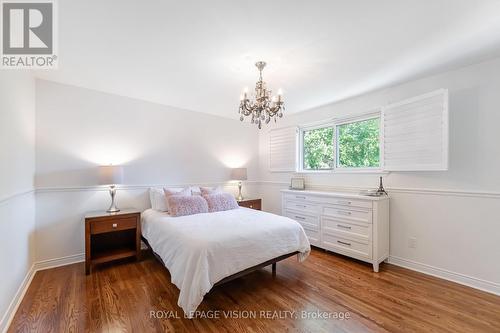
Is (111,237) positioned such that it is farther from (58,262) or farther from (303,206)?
(303,206)

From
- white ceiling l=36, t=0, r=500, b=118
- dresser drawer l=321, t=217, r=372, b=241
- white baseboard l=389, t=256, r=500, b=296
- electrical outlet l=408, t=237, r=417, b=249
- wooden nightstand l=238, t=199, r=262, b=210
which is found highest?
white ceiling l=36, t=0, r=500, b=118

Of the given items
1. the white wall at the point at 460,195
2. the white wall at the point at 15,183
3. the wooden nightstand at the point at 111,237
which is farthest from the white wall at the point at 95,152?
the white wall at the point at 460,195

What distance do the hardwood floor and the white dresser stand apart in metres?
0.26

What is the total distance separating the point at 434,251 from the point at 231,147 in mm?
3512

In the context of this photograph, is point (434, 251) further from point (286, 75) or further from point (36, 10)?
point (36, 10)

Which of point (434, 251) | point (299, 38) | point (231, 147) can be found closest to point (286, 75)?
point (299, 38)

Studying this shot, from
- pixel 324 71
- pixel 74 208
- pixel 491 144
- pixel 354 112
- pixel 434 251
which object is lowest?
pixel 434 251

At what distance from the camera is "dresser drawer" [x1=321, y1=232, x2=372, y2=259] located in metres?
2.85

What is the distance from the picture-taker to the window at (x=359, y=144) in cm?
330

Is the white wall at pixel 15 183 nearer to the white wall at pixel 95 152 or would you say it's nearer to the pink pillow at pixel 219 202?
the white wall at pixel 95 152

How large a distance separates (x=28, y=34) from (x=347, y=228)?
4.00 meters

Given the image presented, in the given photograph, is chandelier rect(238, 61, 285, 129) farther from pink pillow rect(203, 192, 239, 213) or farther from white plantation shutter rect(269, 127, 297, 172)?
Answer: white plantation shutter rect(269, 127, 297, 172)

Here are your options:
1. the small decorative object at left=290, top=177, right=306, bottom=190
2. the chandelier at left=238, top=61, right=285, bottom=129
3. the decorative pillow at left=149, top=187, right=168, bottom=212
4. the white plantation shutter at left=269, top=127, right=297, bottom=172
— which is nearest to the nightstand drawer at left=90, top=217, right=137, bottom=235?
the decorative pillow at left=149, top=187, right=168, bottom=212

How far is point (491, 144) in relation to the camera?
2.29 meters
